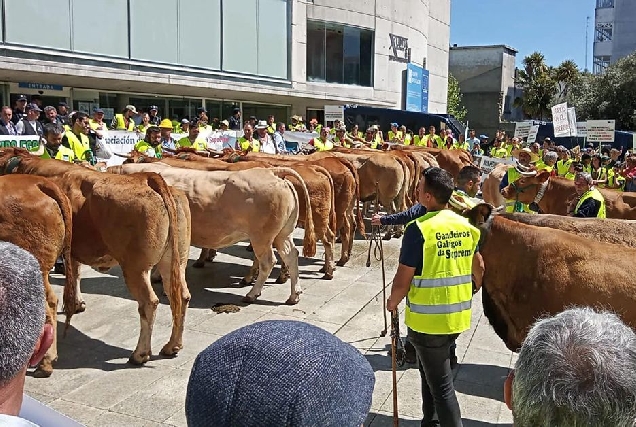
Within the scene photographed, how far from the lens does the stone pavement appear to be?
15.0 ft

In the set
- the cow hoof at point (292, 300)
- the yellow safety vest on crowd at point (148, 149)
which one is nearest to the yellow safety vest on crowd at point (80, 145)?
the yellow safety vest on crowd at point (148, 149)

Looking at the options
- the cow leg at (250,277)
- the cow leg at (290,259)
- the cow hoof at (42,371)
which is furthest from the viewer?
the cow leg at (250,277)

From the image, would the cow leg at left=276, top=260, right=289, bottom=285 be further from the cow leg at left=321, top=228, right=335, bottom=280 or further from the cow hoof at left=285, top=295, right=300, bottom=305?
the cow hoof at left=285, top=295, right=300, bottom=305

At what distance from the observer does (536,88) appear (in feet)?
178

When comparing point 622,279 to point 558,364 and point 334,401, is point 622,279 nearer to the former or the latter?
point 558,364

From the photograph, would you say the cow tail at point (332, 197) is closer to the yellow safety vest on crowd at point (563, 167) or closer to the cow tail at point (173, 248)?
the cow tail at point (173, 248)

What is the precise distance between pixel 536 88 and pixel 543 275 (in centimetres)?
5529

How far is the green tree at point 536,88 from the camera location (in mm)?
54125

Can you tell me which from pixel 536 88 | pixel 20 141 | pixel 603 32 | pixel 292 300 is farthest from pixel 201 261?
pixel 603 32

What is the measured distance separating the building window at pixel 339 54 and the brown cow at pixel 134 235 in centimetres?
2428

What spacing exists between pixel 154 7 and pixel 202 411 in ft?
70.3

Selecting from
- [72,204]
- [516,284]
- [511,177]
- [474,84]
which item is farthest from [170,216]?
[474,84]

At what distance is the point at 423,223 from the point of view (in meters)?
3.66

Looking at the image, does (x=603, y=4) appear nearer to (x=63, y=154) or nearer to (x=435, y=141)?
(x=435, y=141)
